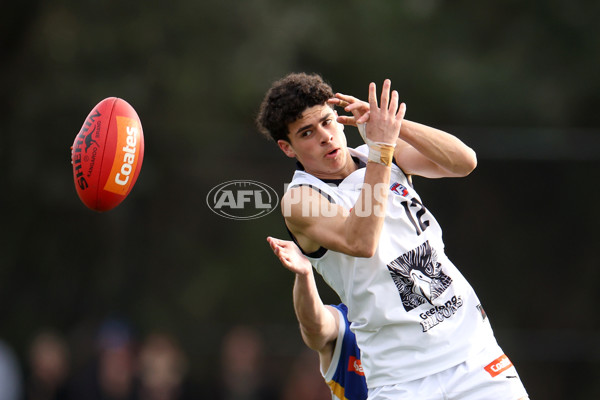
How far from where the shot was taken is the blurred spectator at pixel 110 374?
869 cm

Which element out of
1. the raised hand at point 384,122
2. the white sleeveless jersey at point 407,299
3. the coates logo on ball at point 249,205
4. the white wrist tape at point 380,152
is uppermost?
the coates logo on ball at point 249,205

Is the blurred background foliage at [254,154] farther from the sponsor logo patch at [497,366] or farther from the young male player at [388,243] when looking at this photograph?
the sponsor logo patch at [497,366]

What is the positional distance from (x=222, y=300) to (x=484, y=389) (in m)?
7.16

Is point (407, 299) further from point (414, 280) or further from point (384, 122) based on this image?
point (384, 122)

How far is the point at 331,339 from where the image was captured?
518cm

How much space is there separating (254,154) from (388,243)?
6.41 meters

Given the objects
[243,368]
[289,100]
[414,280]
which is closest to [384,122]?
[289,100]

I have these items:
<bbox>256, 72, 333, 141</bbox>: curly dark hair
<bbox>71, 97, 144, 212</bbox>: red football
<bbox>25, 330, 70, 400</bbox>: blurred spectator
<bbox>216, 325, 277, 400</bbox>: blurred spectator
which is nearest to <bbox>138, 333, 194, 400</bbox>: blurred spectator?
<bbox>216, 325, 277, 400</bbox>: blurred spectator

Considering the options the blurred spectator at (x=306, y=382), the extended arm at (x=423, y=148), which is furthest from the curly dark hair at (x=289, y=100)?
the blurred spectator at (x=306, y=382)

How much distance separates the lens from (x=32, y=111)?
1123 centimetres

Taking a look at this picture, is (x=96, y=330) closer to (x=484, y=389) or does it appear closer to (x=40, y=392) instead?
(x=40, y=392)

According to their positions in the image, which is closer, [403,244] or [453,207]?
[403,244]

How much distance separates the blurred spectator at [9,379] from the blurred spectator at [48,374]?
0.11 meters

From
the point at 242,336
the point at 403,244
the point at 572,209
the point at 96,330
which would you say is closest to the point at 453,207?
the point at 572,209
